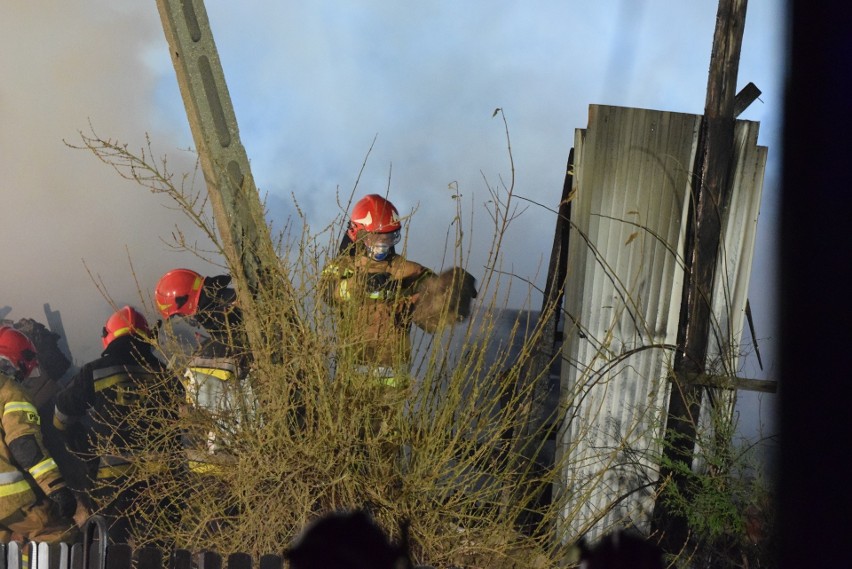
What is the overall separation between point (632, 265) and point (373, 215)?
1.69m

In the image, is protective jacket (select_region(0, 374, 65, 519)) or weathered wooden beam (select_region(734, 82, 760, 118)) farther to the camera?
protective jacket (select_region(0, 374, 65, 519))

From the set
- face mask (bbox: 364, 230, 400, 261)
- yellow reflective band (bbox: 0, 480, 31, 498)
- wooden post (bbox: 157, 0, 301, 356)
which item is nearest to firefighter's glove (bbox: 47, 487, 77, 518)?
yellow reflective band (bbox: 0, 480, 31, 498)

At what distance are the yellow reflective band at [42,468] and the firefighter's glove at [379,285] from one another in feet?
11.2

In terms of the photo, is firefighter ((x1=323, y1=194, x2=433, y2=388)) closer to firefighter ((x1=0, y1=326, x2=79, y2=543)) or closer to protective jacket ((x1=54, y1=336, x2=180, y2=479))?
protective jacket ((x1=54, y1=336, x2=180, y2=479))

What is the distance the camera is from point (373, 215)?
5.37 meters

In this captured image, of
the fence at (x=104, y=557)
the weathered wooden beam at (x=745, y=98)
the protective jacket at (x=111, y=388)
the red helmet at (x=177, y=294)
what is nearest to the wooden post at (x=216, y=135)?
the fence at (x=104, y=557)

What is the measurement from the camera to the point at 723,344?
531 centimetres

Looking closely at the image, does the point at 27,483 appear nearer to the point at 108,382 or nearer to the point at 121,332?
the point at 108,382

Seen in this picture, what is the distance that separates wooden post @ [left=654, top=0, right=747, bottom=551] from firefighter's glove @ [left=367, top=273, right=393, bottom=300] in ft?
6.46

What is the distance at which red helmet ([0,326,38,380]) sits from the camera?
24.7 feet

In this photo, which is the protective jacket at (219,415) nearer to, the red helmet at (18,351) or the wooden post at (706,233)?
the wooden post at (706,233)

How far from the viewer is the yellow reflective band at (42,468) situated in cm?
641

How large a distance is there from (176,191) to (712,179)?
127 inches

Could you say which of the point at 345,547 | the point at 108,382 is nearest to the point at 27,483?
the point at 108,382
